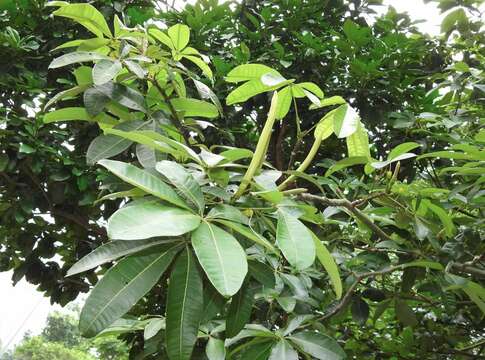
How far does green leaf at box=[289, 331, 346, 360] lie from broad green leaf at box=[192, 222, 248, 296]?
0.39 meters

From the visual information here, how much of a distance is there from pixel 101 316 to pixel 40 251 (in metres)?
1.51

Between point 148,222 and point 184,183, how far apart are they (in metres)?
0.10

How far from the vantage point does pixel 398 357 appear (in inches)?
58.3

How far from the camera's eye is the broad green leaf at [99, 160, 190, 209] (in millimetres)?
488

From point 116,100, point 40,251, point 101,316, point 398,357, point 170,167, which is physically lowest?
point 398,357

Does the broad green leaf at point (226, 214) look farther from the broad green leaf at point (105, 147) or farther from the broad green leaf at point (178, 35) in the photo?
the broad green leaf at point (178, 35)

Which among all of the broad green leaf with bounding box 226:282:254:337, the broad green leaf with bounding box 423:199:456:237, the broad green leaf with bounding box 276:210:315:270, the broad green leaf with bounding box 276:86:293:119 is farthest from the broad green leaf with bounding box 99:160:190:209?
the broad green leaf with bounding box 423:199:456:237

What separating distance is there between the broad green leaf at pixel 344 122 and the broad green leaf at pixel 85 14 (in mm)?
386

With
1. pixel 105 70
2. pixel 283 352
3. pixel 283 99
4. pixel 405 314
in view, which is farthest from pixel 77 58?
pixel 405 314

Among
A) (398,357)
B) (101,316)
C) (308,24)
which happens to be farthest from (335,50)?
(101,316)

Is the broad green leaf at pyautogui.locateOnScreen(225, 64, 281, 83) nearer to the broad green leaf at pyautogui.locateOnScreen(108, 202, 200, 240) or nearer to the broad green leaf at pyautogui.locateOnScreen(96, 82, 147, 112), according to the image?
the broad green leaf at pyautogui.locateOnScreen(96, 82, 147, 112)

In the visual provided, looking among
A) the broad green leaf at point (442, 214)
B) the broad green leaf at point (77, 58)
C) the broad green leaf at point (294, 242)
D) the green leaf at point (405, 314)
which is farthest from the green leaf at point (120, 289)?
the green leaf at point (405, 314)

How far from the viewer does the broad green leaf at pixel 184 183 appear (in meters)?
0.53

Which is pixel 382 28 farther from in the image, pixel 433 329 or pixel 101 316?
pixel 101 316
